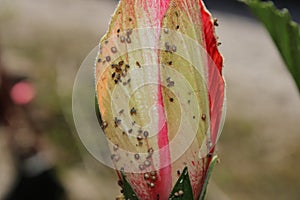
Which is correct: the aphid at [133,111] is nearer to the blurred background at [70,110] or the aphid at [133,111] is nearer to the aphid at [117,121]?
the aphid at [117,121]

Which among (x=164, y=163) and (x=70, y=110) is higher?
(x=164, y=163)

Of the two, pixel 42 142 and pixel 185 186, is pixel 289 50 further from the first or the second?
pixel 42 142

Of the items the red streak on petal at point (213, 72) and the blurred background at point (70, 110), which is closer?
the red streak on petal at point (213, 72)

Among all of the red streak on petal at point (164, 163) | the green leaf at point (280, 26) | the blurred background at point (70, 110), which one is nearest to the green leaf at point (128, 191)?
the red streak on petal at point (164, 163)

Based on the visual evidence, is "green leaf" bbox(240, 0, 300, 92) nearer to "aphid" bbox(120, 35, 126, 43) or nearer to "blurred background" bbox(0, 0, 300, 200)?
"aphid" bbox(120, 35, 126, 43)

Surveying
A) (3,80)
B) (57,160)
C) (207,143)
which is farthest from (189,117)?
(57,160)

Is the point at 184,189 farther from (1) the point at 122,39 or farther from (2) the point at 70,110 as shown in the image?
(2) the point at 70,110

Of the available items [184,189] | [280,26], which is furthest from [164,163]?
[280,26]
